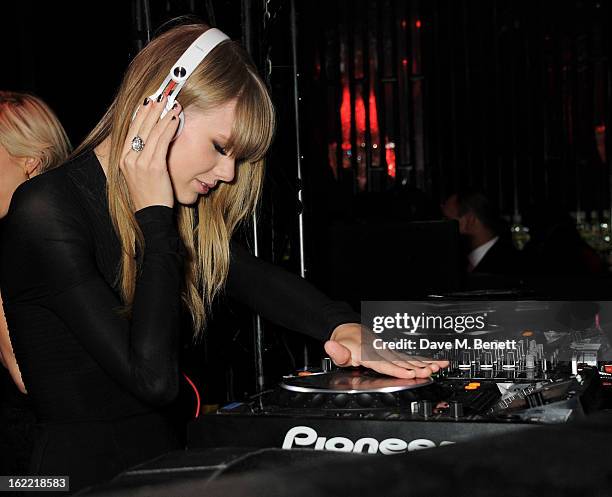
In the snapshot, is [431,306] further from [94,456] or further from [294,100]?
[294,100]

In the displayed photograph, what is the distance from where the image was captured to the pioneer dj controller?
3.60 ft

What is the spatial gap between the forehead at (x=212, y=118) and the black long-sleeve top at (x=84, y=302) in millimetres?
176

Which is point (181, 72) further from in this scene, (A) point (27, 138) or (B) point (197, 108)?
(A) point (27, 138)

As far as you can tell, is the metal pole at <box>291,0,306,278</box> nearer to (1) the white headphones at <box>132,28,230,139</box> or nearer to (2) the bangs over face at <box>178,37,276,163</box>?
(2) the bangs over face at <box>178,37,276,163</box>

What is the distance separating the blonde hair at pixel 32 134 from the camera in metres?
1.93

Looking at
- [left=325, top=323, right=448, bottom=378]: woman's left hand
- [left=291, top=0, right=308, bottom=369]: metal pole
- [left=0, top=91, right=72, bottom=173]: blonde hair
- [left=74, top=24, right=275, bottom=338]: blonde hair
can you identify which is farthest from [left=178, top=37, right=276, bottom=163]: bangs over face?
[left=291, top=0, right=308, bottom=369]: metal pole

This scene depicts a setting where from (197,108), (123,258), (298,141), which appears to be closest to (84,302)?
(123,258)

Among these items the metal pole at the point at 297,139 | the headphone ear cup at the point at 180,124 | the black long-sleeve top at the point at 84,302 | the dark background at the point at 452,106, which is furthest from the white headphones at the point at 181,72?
the dark background at the point at 452,106

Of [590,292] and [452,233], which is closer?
[452,233]

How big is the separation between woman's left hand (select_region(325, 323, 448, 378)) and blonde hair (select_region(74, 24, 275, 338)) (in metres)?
0.29

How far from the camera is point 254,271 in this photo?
5.60 feet

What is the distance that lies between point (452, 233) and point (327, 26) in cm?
604

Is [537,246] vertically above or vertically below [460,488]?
below

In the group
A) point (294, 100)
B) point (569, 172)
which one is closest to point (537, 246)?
point (569, 172)
